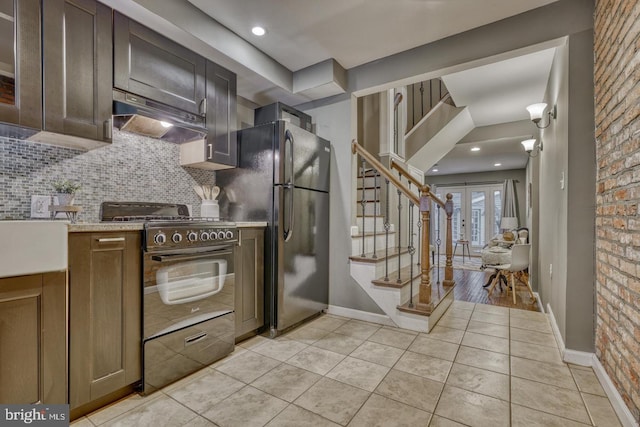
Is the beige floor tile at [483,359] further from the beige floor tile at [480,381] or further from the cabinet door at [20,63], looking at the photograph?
the cabinet door at [20,63]

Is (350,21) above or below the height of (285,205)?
above

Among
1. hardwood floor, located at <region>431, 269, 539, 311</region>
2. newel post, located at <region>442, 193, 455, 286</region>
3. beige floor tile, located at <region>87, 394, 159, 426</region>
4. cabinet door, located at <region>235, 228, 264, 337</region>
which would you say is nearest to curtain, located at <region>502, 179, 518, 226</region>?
hardwood floor, located at <region>431, 269, 539, 311</region>

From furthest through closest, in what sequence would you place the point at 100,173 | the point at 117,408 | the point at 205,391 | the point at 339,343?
1. the point at 339,343
2. the point at 100,173
3. the point at 205,391
4. the point at 117,408

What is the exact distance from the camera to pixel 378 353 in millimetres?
2209

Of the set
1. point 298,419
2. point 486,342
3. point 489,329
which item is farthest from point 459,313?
point 298,419

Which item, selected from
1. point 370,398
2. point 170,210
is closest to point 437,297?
point 370,398

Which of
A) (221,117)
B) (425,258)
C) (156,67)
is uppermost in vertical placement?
(156,67)

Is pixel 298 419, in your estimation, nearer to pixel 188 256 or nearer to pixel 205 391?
pixel 205 391

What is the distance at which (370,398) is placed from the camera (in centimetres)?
165

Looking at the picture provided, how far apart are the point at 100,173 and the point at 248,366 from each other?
172 centimetres

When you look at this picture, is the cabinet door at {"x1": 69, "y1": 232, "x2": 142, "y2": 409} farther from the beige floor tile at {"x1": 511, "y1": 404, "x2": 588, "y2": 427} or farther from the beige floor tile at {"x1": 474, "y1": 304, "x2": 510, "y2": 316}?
the beige floor tile at {"x1": 474, "y1": 304, "x2": 510, "y2": 316}

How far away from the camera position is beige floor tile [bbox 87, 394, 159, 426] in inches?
58.3

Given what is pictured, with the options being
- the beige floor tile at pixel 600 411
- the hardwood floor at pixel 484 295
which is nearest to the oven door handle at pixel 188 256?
the beige floor tile at pixel 600 411

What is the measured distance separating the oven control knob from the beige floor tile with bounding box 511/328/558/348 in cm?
283
